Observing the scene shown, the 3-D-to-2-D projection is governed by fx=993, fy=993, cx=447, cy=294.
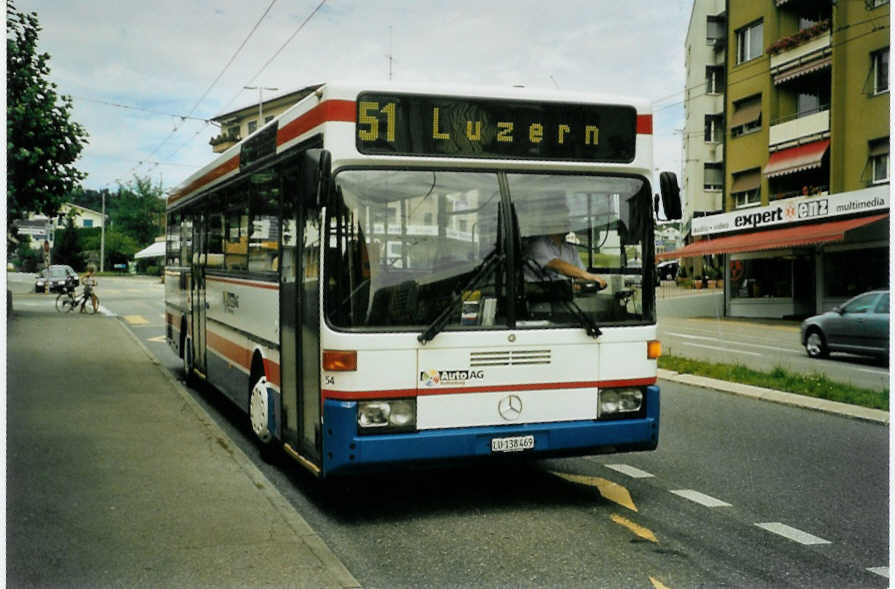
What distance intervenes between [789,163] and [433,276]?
35400mm

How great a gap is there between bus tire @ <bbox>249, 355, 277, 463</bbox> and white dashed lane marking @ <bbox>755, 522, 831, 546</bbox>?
3.93m

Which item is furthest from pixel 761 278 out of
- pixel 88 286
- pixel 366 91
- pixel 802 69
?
pixel 366 91

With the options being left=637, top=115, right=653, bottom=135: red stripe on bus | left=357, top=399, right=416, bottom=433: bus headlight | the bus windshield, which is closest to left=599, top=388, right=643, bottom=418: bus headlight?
the bus windshield

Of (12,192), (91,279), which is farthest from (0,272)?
(91,279)

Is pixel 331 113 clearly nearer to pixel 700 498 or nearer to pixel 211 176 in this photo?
pixel 700 498

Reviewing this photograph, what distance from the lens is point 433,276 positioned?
6.42 metres

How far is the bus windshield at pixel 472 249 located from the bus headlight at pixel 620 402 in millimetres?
490

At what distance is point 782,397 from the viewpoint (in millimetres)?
12953

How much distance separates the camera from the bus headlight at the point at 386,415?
6.27m

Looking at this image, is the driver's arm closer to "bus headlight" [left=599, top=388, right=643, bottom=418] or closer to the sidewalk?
"bus headlight" [left=599, top=388, right=643, bottom=418]

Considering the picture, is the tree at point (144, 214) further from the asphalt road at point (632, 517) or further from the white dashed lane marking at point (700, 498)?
the white dashed lane marking at point (700, 498)

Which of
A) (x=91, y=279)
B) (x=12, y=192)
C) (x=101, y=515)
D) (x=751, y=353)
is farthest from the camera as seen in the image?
→ (x=91, y=279)

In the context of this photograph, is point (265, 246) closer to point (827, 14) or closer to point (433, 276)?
point (433, 276)

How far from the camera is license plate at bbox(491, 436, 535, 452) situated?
652 cm
